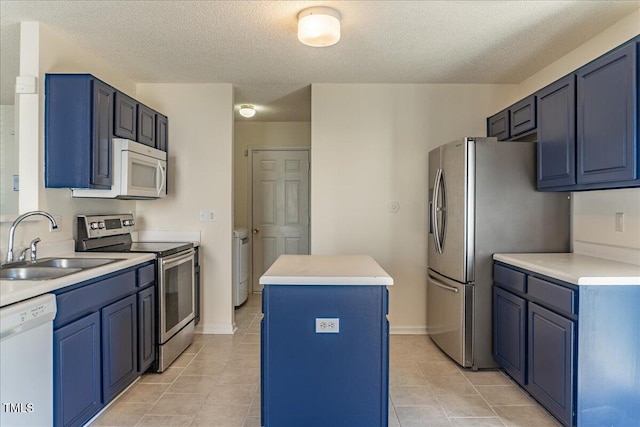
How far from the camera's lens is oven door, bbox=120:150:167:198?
2.77 meters

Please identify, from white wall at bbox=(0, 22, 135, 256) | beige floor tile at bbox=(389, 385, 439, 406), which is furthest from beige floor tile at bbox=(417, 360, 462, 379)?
white wall at bbox=(0, 22, 135, 256)

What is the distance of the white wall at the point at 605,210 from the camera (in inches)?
90.4

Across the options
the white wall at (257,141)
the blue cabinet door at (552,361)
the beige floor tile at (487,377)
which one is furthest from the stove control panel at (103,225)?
the blue cabinet door at (552,361)

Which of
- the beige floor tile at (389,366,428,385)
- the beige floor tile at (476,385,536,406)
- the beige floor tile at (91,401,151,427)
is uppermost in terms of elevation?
the beige floor tile at (476,385,536,406)

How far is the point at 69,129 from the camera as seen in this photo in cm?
246

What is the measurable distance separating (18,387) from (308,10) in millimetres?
2396

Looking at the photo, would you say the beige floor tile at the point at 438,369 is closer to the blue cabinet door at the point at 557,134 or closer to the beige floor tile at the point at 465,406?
the beige floor tile at the point at 465,406

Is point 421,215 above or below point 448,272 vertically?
above

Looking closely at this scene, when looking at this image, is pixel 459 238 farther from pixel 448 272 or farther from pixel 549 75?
pixel 549 75

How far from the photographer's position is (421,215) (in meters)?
3.72

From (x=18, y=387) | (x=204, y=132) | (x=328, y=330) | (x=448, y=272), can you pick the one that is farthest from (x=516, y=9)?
(x=18, y=387)

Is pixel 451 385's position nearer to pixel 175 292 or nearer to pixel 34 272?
pixel 175 292

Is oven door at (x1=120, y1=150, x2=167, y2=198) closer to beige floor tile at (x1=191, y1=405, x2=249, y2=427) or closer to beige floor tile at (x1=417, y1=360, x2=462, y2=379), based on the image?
beige floor tile at (x1=191, y1=405, x2=249, y2=427)

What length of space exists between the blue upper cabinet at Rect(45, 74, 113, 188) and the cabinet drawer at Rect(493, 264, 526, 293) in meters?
2.91
